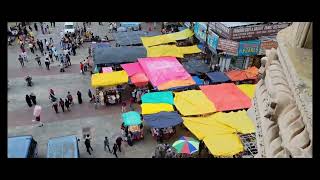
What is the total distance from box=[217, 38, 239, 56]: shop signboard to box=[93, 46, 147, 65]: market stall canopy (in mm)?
5172

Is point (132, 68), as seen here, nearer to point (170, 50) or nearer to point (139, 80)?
point (139, 80)

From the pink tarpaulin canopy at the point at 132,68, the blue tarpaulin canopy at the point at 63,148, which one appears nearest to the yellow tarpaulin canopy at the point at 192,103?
the pink tarpaulin canopy at the point at 132,68

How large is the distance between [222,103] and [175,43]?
10.6m

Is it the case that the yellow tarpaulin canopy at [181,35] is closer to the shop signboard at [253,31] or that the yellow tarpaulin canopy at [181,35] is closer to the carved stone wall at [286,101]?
the shop signboard at [253,31]

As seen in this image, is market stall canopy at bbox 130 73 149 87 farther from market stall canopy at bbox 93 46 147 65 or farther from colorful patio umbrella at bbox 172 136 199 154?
colorful patio umbrella at bbox 172 136 199 154

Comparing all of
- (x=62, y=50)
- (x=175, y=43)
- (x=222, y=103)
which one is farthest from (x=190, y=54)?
(x=62, y=50)

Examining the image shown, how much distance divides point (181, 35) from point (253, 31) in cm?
671

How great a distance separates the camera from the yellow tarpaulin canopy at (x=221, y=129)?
50.8 ft

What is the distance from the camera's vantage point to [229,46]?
78.5ft

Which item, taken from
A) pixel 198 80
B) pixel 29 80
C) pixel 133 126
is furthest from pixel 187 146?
pixel 29 80

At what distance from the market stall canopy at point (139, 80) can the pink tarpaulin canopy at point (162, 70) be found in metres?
0.27

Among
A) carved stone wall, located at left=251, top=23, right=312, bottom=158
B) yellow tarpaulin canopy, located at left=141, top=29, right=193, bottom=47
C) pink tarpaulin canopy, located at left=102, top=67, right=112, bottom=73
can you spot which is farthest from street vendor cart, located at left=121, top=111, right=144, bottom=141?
carved stone wall, located at left=251, top=23, right=312, bottom=158

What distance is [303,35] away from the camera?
258 inches

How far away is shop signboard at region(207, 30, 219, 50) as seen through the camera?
2453 cm
